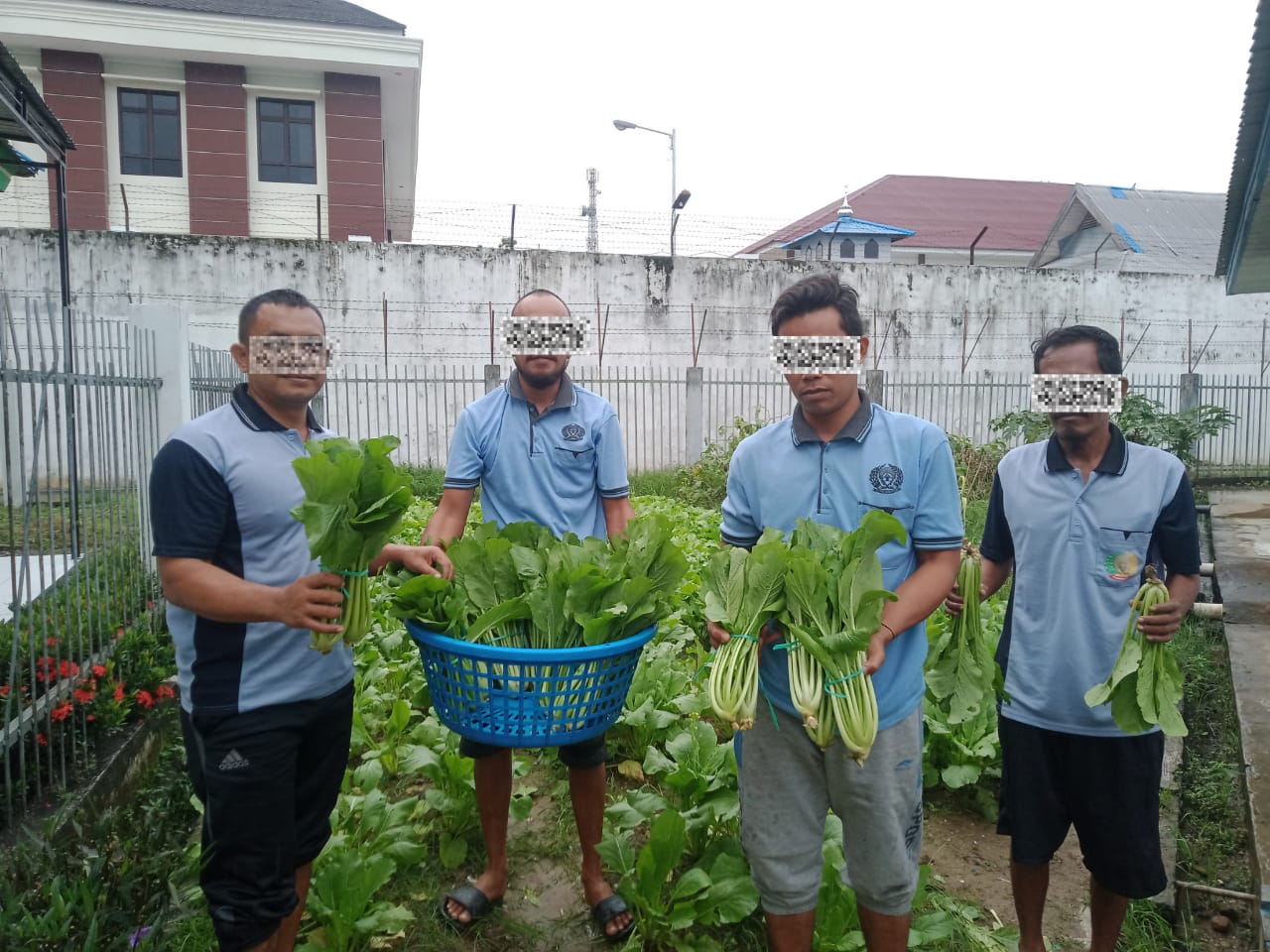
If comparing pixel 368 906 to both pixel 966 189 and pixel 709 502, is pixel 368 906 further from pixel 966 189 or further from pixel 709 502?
pixel 966 189

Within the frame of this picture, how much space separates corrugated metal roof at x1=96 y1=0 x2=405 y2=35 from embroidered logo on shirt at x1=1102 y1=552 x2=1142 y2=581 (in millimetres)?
19287

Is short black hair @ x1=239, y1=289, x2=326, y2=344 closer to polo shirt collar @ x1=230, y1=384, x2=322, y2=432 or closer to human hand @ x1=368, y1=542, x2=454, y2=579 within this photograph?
polo shirt collar @ x1=230, y1=384, x2=322, y2=432

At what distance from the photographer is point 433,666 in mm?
2680

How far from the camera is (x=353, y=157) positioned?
19234 millimetres

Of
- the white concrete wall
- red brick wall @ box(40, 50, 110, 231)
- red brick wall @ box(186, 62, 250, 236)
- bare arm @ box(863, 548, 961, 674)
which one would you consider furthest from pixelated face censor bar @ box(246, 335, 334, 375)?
red brick wall @ box(40, 50, 110, 231)

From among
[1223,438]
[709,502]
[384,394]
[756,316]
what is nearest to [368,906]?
[709,502]

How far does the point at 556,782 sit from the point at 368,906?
1.31 m

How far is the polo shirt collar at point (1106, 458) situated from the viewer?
297 centimetres

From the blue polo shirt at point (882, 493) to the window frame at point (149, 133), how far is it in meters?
19.8

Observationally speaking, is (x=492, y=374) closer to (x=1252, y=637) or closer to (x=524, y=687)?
(x=1252, y=637)

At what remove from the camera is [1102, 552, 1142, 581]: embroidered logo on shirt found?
2917 millimetres

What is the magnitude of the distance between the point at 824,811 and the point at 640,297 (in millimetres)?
13582

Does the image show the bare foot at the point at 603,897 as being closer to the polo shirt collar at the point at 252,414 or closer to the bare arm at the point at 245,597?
the bare arm at the point at 245,597

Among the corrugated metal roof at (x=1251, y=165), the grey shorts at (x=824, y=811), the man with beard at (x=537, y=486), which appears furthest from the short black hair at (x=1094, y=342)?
the corrugated metal roof at (x=1251, y=165)
